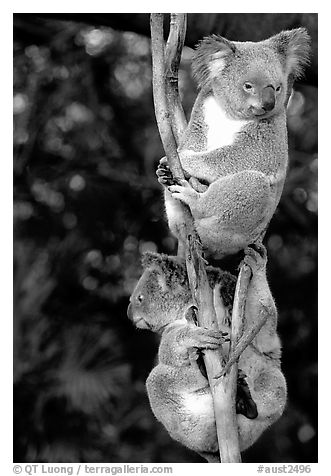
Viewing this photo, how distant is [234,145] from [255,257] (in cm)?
27

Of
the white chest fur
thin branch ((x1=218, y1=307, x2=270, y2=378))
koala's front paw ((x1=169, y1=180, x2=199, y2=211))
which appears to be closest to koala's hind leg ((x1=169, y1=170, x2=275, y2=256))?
koala's front paw ((x1=169, y1=180, x2=199, y2=211))

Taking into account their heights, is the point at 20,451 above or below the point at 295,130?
below

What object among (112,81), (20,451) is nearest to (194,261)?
(20,451)

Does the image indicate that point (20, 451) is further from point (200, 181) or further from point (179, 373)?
point (200, 181)

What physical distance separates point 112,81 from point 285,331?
1.56 meters

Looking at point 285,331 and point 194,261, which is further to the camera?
point 285,331

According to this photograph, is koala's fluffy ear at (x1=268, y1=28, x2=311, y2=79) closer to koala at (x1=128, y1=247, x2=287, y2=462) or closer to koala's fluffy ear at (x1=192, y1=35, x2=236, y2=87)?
koala's fluffy ear at (x1=192, y1=35, x2=236, y2=87)

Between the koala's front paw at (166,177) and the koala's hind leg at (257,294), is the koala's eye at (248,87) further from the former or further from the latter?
the koala's hind leg at (257,294)

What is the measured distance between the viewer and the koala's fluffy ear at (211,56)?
1.76m

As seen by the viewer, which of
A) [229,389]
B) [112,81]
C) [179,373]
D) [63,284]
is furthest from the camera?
[112,81]

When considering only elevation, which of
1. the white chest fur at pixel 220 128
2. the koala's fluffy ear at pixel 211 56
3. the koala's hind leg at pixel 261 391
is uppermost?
the koala's fluffy ear at pixel 211 56

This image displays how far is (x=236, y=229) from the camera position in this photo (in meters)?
1.68

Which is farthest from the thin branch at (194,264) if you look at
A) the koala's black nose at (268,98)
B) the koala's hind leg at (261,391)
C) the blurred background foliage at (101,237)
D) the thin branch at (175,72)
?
the blurred background foliage at (101,237)

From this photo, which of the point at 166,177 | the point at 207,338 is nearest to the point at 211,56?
the point at 166,177
